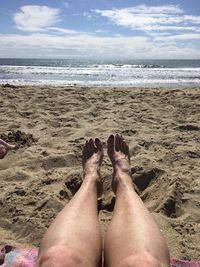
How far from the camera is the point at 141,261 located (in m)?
1.44

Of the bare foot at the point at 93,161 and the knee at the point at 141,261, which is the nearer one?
the knee at the point at 141,261

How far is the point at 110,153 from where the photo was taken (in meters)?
3.09

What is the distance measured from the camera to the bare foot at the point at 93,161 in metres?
2.52

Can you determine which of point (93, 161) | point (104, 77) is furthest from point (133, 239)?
point (104, 77)

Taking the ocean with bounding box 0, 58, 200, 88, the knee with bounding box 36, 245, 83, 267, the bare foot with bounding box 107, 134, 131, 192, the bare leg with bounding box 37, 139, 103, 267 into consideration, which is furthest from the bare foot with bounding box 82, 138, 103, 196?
the ocean with bounding box 0, 58, 200, 88

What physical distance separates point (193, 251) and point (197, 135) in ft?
7.16

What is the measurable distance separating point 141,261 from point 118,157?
1538mm

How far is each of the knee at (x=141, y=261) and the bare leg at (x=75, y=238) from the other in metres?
0.16

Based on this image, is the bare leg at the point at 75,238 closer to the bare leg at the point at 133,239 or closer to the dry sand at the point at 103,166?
the bare leg at the point at 133,239

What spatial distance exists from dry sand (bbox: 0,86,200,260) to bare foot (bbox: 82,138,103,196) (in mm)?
138

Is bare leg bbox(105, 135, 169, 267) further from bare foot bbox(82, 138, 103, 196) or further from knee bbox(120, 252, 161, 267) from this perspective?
bare foot bbox(82, 138, 103, 196)

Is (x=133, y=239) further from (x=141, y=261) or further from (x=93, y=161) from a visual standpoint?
(x=93, y=161)

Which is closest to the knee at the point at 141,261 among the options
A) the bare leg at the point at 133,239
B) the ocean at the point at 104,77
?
the bare leg at the point at 133,239

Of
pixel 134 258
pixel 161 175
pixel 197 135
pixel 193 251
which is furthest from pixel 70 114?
pixel 134 258
